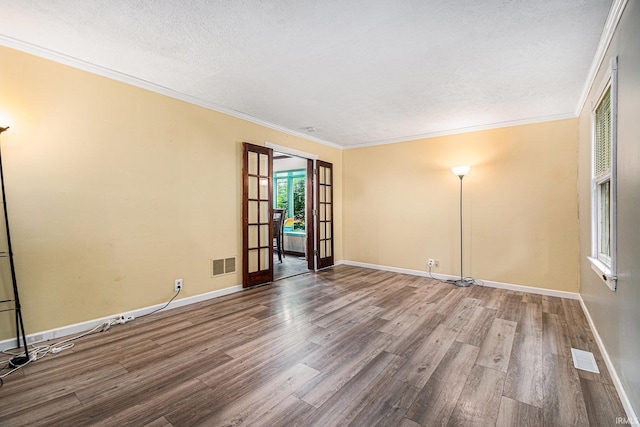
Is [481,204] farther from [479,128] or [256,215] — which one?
[256,215]

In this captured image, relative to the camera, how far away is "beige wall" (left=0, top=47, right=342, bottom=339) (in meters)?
2.47

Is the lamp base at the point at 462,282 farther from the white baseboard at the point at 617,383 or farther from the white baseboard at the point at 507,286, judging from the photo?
the white baseboard at the point at 617,383

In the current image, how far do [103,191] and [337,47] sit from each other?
269cm

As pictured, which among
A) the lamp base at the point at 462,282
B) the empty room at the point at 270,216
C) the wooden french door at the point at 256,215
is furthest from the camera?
the lamp base at the point at 462,282

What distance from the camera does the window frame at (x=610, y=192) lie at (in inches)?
77.5

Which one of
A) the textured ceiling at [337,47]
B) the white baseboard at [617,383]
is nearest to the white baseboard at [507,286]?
the white baseboard at [617,383]

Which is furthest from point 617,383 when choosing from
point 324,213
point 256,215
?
point 324,213

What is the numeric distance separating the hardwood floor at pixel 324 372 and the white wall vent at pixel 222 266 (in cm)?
54

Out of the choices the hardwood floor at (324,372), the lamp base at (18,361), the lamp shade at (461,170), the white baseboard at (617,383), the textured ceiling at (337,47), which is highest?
the textured ceiling at (337,47)

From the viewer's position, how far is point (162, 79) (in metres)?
3.07

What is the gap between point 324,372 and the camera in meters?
2.12

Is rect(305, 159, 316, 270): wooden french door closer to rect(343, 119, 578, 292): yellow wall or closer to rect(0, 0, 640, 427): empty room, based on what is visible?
rect(0, 0, 640, 427): empty room

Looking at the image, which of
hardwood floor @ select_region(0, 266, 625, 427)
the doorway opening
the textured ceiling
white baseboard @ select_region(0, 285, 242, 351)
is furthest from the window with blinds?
the doorway opening

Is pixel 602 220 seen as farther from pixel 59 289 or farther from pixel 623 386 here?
pixel 59 289
